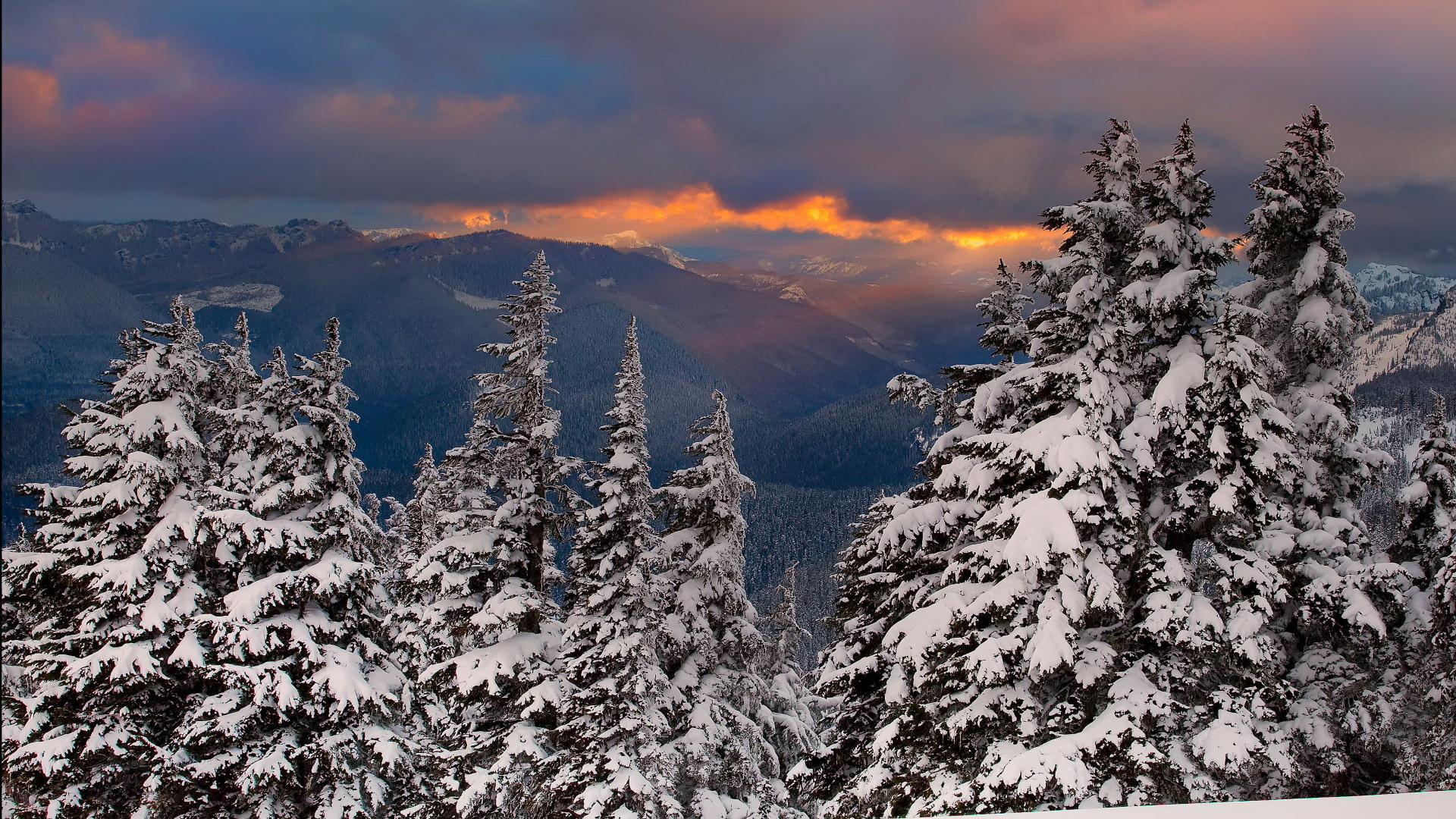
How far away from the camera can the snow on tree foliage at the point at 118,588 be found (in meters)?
9.97

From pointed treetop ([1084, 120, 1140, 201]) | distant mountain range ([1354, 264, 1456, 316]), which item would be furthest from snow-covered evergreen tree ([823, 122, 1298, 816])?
distant mountain range ([1354, 264, 1456, 316])

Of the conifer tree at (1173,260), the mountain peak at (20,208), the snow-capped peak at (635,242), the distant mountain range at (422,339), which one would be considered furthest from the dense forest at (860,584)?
the snow-capped peak at (635,242)

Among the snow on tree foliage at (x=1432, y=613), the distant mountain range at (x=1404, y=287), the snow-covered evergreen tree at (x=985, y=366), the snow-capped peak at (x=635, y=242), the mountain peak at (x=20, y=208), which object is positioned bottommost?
the snow on tree foliage at (x=1432, y=613)

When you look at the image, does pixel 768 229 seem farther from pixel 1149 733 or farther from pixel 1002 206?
pixel 1149 733

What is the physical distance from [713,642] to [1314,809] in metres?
8.39

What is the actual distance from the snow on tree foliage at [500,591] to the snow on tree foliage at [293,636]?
0.91 m

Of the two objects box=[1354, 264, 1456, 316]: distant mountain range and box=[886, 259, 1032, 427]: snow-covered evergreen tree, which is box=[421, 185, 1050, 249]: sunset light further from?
box=[1354, 264, 1456, 316]: distant mountain range

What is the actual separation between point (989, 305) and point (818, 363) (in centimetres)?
9370

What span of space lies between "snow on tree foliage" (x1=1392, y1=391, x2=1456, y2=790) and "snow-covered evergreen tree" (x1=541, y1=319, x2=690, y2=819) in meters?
9.05

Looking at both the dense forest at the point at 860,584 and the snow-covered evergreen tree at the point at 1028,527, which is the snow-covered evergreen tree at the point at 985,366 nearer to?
the dense forest at the point at 860,584

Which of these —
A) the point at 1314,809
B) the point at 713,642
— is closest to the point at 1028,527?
the point at 1314,809

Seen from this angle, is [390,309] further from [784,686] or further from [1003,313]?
[1003,313]

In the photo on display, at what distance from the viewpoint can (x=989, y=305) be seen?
451 inches

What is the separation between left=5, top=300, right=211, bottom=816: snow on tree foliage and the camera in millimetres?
9969
